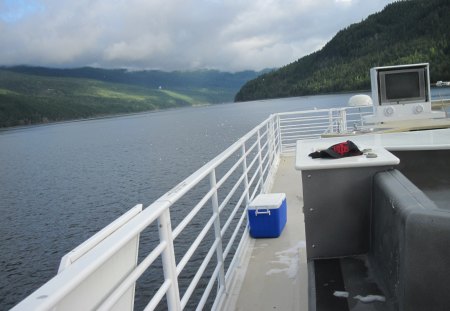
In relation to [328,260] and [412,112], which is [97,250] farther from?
[412,112]

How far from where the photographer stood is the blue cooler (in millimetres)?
4023

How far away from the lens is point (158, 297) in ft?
5.16

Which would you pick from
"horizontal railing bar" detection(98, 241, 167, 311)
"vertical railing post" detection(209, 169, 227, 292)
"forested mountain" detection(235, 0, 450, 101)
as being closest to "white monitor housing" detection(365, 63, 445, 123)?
"vertical railing post" detection(209, 169, 227, 292)

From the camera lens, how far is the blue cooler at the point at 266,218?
4.02 meters

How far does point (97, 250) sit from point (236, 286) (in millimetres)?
2163

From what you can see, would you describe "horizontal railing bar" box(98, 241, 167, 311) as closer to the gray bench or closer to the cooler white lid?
the gray bench

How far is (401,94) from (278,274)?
13.4ft

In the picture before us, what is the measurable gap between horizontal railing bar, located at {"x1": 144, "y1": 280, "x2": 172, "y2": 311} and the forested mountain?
60.9 meters

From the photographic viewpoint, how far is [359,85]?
83562 millimetres

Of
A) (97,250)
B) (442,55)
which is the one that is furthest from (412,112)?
(442,55)

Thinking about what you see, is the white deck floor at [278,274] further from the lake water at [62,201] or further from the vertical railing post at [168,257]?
the lake water at [62,201]

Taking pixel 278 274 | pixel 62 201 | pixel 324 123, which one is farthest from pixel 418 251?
pixel 62 201

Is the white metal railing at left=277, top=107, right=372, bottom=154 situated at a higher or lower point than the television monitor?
lower

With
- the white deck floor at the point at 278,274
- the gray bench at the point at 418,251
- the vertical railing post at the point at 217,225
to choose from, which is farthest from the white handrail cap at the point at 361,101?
the gray bench at the point at 418,251
